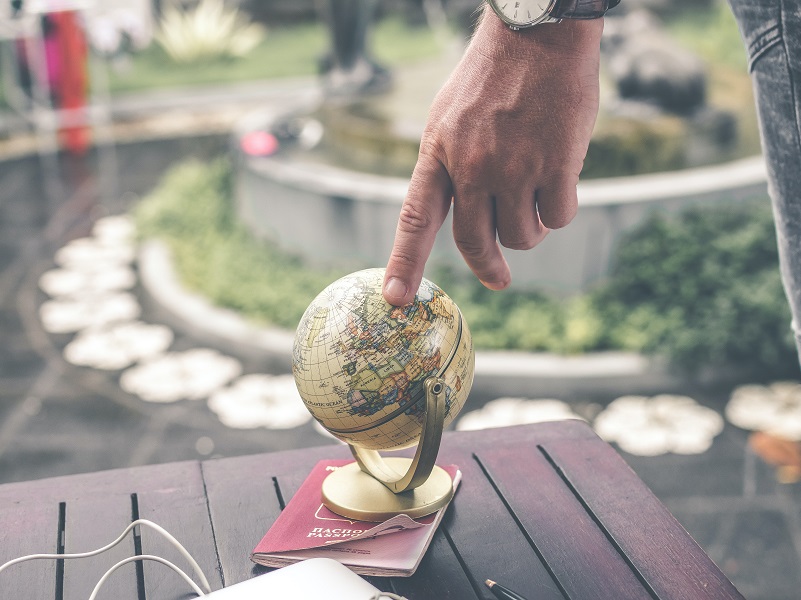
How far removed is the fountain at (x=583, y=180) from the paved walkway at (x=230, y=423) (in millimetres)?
657

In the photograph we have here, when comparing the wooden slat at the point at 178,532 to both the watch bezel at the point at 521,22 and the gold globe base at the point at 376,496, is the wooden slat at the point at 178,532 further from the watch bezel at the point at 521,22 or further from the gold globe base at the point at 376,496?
the watch bezel at the point at 521,22

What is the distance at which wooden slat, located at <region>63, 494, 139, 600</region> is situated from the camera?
141 centimetres

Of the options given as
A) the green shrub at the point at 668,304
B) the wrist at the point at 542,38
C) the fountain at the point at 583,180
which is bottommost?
the green shrub at the point at 668,304

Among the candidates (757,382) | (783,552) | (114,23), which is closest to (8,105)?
(114,23)

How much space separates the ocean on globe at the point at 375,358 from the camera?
58.2 inches

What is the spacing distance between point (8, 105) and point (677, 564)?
834 centimetres

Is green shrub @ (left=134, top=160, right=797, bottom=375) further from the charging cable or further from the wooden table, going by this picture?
the charging cable

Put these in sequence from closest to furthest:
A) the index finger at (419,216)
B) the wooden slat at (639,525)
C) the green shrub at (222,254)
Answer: the index finger at (419,216), the wooden slat at (639,525), the green shrub at (222,254)

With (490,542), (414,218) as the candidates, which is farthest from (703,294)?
(414,218)

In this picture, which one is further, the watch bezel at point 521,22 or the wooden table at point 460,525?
the wooden table at point 460,525

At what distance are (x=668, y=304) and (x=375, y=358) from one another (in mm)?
2741

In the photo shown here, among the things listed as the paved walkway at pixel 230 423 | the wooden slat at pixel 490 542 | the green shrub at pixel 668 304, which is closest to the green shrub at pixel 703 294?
the green shrub at pixel 668 304

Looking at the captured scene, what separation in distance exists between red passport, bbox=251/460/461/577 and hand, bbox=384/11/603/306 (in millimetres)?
473

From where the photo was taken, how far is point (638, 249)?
3959 mm
